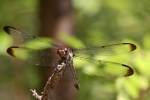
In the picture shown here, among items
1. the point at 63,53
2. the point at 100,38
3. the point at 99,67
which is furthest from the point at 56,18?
the point at 63,53

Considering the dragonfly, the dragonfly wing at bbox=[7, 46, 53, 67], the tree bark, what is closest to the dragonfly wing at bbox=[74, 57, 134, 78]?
the dragonfly

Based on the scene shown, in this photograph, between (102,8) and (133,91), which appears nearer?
(133,91)

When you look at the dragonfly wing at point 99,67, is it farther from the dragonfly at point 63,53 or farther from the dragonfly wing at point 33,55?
the dragonfly wing at point 33,55

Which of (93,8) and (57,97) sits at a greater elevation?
(93,8)

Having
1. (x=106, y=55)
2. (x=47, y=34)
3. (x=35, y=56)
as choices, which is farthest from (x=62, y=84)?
(x=35, y=56)

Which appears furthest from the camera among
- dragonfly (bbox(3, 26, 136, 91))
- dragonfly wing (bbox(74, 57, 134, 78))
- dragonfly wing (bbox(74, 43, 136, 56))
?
dragonfly wing (bbox(74, 57, 134, 78))

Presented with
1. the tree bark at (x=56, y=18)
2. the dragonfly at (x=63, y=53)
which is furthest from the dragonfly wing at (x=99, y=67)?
the tree bark at (x=56, y=18)

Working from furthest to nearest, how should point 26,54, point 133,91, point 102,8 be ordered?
1. point 102,8
2. point 133,91
3. point 26,54

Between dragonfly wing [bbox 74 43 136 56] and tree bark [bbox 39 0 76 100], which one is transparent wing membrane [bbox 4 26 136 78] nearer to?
dragonfly wing [bbox 74 43 136 56]

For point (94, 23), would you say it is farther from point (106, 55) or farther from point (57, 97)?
point (106, 55)
